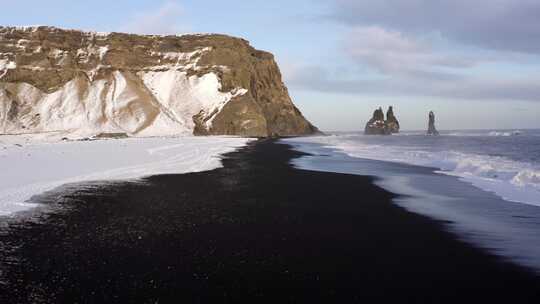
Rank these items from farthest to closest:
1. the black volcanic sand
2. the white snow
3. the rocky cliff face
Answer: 1. the rocky cliff face
2. the white snow
3. the black volcanic sand

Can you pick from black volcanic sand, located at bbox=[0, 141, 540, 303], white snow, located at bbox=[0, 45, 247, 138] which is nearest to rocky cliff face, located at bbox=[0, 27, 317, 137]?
white snow, located at bbox=[0, 45, 247, 138]

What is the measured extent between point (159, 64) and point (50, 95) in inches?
1378

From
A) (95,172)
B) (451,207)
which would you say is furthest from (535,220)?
(95,172)

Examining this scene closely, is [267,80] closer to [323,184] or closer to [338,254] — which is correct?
[323,184]

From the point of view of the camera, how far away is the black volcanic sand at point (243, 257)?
22.0 ft

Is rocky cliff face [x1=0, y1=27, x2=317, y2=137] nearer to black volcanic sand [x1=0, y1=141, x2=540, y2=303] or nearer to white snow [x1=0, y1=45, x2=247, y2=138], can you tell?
white snow [x1=0, y1=45, x2=247, y2=138]

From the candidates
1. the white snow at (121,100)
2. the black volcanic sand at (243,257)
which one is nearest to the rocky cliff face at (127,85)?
the white snow at (121,100)

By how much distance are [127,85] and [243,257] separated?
428 feet

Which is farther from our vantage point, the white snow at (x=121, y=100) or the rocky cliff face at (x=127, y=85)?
the rocky cliff face at (x=127, y=85)

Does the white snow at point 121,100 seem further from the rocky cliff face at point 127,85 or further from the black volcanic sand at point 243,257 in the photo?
the black volcanic sand at point 243,257

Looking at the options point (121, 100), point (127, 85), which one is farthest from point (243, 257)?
point (127, 85)

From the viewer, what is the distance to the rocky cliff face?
387 feet

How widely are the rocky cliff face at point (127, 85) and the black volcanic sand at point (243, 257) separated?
103252 mm

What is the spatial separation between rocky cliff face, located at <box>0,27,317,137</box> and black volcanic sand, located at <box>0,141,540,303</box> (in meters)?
103
